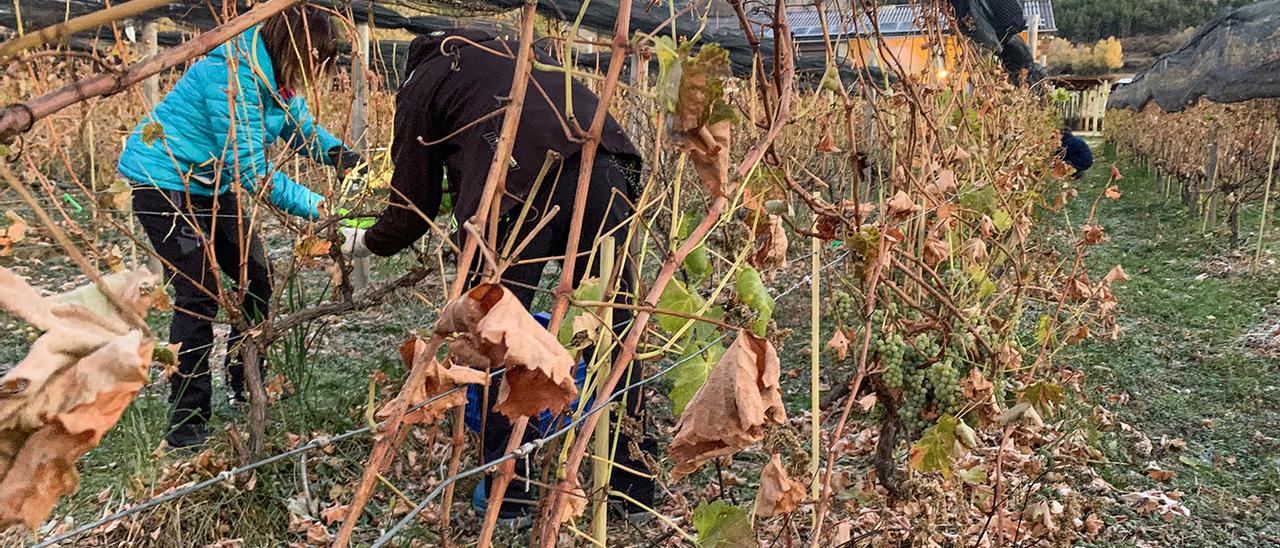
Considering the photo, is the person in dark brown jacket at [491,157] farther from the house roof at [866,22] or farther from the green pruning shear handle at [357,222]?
the house roof at [866,22]

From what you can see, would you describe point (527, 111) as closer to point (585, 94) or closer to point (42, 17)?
point (585, 94)

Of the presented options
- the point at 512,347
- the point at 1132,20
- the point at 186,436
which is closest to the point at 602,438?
the point at 512,347

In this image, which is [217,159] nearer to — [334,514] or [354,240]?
[354,240]

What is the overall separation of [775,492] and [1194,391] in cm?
331

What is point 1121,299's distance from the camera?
17.1 feet

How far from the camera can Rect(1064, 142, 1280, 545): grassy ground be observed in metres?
2.79

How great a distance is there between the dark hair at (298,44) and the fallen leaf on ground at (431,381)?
170 cm

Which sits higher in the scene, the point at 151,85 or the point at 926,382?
the point at 151,85

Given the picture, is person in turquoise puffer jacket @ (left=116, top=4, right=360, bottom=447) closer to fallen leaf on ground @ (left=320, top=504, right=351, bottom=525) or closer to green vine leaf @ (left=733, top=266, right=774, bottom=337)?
fallen leaf on ground @ (left=320, top=504, right=351, bottom=525)

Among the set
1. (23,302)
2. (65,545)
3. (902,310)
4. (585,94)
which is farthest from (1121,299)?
(23,302)

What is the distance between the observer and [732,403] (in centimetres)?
96

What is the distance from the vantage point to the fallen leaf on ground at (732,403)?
961 millimetres

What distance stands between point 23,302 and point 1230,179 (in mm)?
8398

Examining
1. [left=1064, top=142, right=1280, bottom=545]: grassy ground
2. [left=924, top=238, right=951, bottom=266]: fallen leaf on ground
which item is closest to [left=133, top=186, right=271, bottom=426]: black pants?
[left=924, top=238, right=951, bottom=266]: fallen leaf on ground
